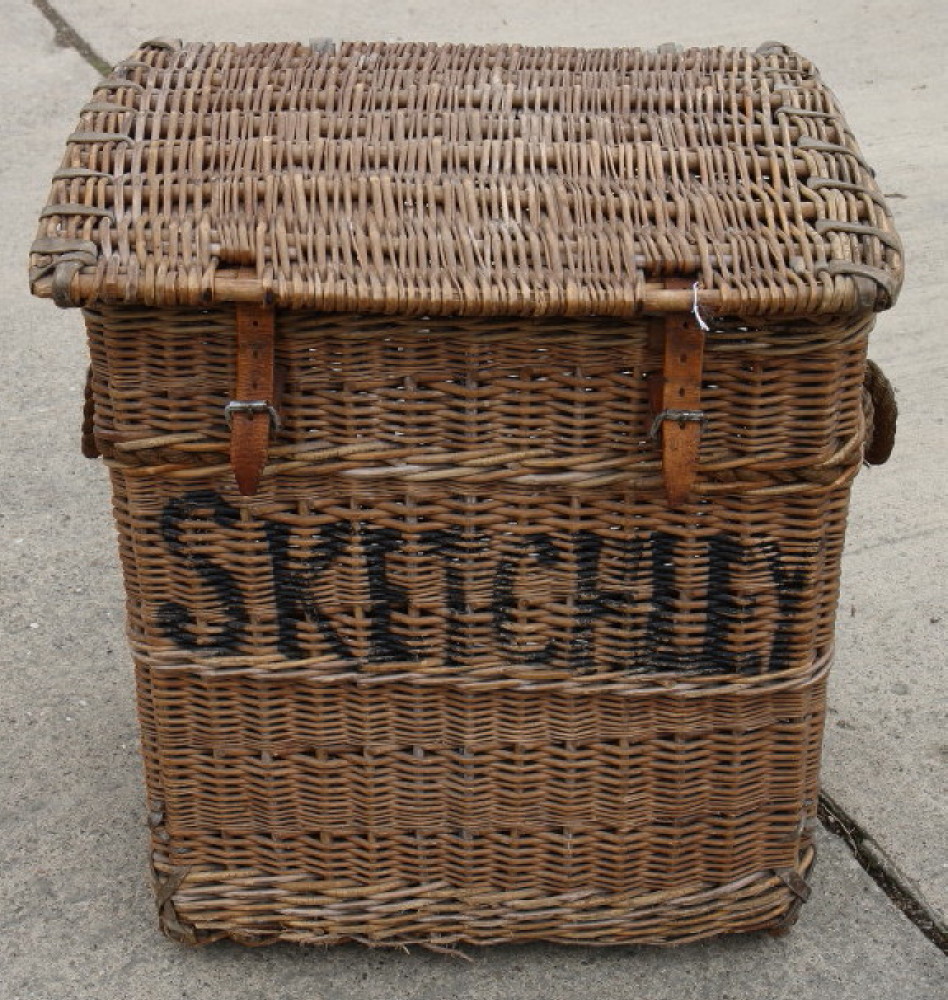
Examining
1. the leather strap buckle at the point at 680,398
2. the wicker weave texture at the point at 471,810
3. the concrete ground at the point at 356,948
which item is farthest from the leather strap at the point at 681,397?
the concrete ground at the point at 356,948

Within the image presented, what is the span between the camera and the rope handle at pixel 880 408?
1.93 meters

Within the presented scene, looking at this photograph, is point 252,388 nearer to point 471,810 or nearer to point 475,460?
point 475,460

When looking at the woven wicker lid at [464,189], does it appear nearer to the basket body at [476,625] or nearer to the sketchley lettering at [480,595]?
the basket body at [476,625]

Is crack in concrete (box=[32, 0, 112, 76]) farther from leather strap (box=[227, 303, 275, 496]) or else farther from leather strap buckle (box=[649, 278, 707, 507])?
leather strap buckle (box=[649, 278, 707, 507])

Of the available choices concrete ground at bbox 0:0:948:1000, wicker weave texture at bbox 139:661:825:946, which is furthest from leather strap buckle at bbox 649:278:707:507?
concrete ground at bbox 0:0:948:1000

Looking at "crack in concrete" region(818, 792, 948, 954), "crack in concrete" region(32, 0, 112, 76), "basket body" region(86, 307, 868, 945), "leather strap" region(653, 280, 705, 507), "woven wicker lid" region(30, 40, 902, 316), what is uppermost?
"woven wicker lid" region(30, 40, 902, 316)

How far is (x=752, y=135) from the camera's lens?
1.80 metres

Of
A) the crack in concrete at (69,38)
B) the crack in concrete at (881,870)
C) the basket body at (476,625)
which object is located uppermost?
the basket body at (476,625)

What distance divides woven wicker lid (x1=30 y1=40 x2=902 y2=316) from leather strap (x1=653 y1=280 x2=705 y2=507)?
48 millimetres

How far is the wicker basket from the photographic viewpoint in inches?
63.8

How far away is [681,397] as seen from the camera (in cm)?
163

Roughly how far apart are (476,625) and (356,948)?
50 centimetres

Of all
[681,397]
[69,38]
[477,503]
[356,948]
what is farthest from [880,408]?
[69,38]

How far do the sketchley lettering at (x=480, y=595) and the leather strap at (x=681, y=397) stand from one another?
12 centimetres
